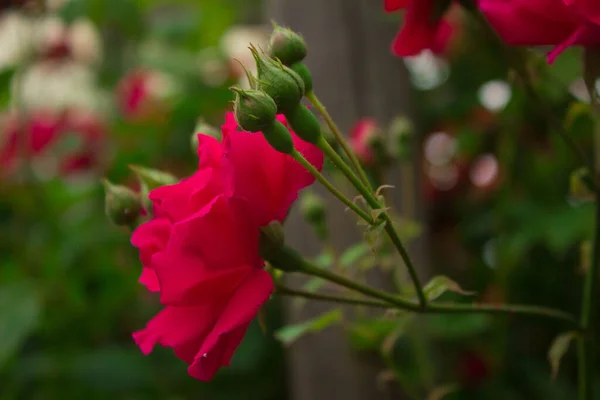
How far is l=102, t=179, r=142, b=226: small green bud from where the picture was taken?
54 cm

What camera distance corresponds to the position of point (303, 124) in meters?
0.41

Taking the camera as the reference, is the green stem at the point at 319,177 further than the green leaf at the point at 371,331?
No

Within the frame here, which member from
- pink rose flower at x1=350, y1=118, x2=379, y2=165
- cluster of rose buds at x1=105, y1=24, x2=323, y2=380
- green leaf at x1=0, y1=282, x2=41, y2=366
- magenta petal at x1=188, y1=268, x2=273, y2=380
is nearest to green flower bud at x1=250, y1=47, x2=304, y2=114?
cluster of rose buds at x1=105, y1=24, x2=323, y2=380

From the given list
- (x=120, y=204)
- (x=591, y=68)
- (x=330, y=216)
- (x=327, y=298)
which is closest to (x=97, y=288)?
(x=330, y=216)

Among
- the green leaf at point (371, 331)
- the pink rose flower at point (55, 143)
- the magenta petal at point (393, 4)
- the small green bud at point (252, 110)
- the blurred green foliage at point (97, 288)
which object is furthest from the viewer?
the pink rose flower at point (55, 143)

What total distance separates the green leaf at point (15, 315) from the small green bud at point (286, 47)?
0.74 meters

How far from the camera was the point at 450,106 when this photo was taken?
1187 mm

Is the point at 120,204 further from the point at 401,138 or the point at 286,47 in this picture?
the point at 401,138

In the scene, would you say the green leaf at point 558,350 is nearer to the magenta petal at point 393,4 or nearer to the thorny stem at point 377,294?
the thorny stem at point 377,294

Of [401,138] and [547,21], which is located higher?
[547,21]

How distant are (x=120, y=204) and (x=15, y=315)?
1.97ft

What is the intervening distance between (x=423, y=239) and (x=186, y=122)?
674 mm

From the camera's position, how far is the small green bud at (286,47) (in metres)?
0.45

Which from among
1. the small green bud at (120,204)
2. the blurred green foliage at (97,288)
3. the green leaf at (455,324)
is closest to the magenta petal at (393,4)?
the small green bud at (120,204)
